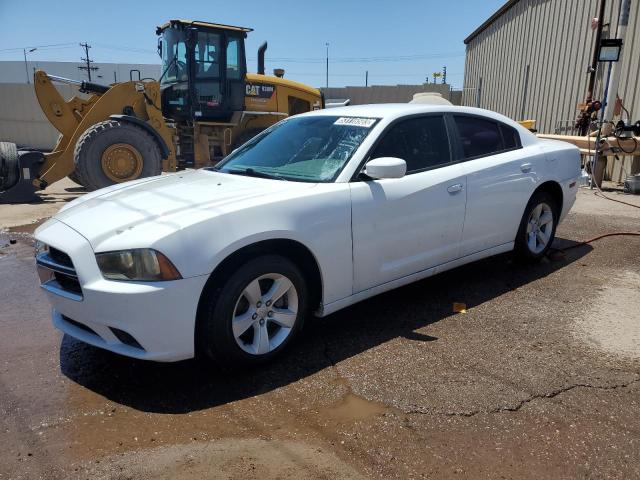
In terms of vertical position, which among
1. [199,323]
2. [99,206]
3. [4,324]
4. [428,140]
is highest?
[428,140]

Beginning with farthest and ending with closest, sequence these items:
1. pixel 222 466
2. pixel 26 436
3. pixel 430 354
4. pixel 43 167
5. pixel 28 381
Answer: pixel 43 167 → pixel 430 354 → pixel 28 381 → pixel 26 436 → pixel 222 466

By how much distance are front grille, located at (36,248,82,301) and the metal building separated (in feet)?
37.1

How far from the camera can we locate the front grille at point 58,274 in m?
3.01

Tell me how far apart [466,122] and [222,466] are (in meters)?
3.51

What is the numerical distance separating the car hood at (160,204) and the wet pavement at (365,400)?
0.96 meters

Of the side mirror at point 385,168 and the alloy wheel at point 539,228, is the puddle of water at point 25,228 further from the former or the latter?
the alloy wheel at point 539,228

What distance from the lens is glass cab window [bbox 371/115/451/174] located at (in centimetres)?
398

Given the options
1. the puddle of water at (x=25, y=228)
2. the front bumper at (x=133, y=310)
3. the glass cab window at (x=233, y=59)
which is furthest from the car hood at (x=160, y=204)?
the glass cab window at (x=233, y=59)

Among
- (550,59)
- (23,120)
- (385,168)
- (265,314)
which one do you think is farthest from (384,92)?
(265,314)

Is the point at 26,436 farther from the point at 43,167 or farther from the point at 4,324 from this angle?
the point at 43,167

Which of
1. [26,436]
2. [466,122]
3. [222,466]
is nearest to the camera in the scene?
[222,466]

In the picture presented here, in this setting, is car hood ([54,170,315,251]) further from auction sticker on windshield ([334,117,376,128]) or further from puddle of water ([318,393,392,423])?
puddle of water ([318,393,392,423])

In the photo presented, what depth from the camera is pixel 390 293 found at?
4656 mm

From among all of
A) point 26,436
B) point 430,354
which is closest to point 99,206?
point 26,436
